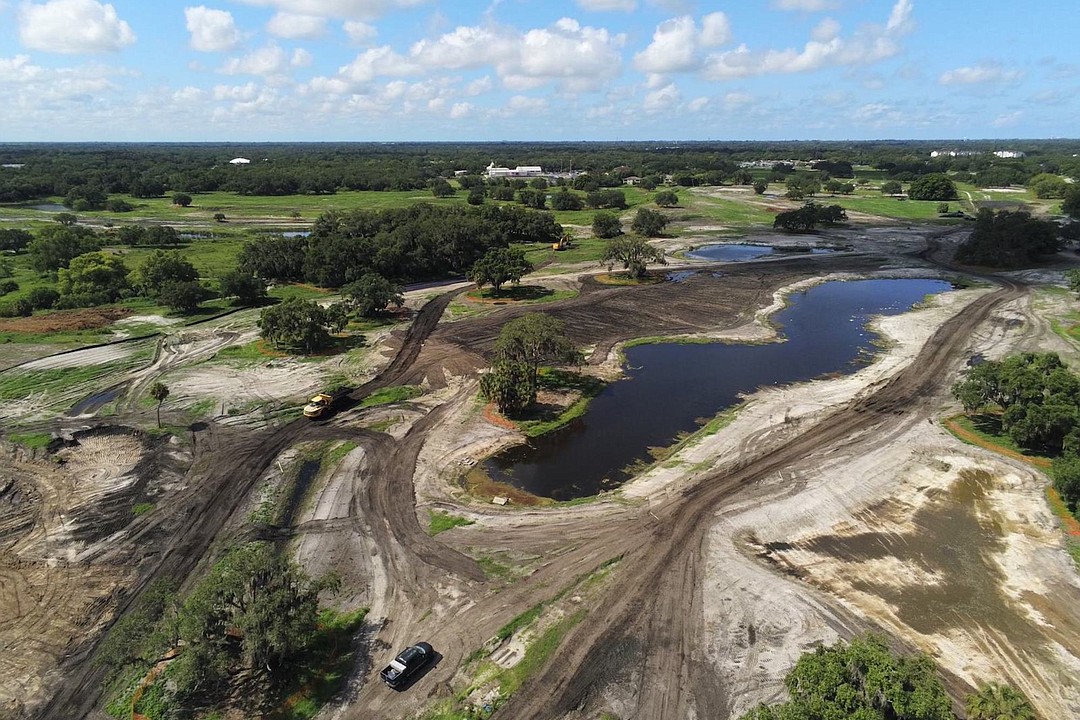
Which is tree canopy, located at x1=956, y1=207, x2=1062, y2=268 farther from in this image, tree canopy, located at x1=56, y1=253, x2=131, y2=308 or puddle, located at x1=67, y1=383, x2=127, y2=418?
tree canopy, located at x1=56, y1=253, x2=131, y2=308

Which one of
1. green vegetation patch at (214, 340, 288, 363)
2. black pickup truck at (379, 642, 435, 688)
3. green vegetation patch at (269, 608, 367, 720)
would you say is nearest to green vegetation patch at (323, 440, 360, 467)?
green vegetation patch at (269, 608, 367, 720)

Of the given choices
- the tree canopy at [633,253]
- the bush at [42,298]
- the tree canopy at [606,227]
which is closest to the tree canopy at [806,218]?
the tree canopy at [606,227]

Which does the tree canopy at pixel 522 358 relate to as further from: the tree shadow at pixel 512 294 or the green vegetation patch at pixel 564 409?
the tree shadow at pixel 512 294

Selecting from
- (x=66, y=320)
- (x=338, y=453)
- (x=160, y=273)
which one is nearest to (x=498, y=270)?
(x=338, y=453)

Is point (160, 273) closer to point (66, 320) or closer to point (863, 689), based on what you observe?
point (66, 320)

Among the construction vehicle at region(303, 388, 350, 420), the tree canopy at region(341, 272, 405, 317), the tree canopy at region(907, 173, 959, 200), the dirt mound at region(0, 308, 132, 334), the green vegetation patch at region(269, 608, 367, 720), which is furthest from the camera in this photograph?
the tree canopy at region(907, 173, 959, 200)

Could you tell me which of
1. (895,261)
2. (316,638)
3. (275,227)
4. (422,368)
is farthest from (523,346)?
(275,227)

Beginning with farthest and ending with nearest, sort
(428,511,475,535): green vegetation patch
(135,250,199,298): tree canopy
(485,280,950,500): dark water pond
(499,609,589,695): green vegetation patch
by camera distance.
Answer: (135,250,199,298): tree canopy → (485,280,950,500): dark water pond → (428,511,475,535): green vegetation patch → (499,609,589,695): green vegetation patch
